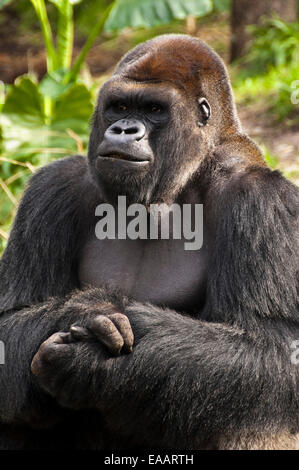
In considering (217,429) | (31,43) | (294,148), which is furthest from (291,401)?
(31,43)

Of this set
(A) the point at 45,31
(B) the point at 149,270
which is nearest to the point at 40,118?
(A) the point at 45,31

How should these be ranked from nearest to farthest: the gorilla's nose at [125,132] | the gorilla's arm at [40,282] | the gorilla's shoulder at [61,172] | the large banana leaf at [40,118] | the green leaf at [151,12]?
the gorilla's nose at [125,132]
the gorilla's arm at [40,282]
the gorilla's shoulder at [61,172]
the large banana leaf at [40,118]
the green leaf at [151,12]

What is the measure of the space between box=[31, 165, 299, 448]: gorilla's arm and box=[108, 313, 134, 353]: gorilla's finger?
8 cm

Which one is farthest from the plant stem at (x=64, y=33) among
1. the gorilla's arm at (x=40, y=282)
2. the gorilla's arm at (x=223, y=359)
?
the gorilla's arm at (x=223, y=359)

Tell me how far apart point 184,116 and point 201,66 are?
0.26 meters

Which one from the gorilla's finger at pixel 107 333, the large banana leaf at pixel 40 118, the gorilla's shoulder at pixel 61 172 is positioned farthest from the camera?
the large banana leaf at pixel 40 118

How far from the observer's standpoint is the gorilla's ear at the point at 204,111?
3.87 metres

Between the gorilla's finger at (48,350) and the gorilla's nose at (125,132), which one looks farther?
the gorilla's nose at (125,132)

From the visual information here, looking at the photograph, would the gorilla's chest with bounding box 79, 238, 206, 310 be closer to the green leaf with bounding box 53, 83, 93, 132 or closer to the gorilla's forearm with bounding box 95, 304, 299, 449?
the gorilla's forearm with bounding box 95, 304, 299, 449

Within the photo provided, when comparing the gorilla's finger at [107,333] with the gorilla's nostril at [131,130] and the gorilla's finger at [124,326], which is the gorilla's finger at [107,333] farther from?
the gorilla's nostril at [131,130]

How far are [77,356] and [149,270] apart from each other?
2.22 ft

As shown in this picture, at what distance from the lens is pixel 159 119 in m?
3.75

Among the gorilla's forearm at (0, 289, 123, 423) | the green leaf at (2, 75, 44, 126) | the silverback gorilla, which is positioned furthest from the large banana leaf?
the gorilla's forearm at (0, 289, 123, 423)
